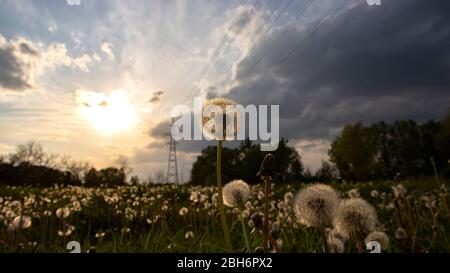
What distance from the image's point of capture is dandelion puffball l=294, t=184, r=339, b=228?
155cm

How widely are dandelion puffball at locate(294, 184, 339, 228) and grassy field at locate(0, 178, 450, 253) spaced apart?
21 cm

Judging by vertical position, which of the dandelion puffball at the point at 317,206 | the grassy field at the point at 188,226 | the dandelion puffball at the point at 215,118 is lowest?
the grassy field at the point at 188,226

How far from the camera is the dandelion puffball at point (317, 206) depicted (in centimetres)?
155

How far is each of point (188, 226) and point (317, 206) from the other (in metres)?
3.18

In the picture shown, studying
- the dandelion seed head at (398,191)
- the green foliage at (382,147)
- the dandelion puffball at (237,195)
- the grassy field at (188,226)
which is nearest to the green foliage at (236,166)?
the grassy field at (188,226)

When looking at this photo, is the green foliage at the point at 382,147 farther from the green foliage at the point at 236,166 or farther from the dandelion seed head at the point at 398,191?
the dandelion seed head at the point at 398,191

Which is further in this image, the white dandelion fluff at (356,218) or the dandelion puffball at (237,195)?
the dandelion puffball at (237,195)

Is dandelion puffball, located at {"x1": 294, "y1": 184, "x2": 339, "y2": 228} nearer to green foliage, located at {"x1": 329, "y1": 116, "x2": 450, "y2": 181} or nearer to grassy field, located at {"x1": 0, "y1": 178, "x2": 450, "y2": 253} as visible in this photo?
grassy field, located at {"x1": 0, "y1": 178, "x2": 450, "y2": 253}

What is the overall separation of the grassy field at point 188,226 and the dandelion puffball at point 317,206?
0.69 ft

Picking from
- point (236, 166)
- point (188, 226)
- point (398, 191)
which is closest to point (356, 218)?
point (398, 191)

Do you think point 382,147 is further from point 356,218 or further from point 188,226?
point 356,218

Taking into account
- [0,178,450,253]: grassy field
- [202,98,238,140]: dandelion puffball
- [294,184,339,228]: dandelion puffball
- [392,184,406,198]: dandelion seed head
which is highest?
[202,98,238,140]: dandelion puffball

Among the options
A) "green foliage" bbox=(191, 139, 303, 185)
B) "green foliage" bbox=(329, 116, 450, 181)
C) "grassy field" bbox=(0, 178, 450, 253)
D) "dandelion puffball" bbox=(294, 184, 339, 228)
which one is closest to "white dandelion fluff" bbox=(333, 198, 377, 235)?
"dandelion puffball" bbox=(294, 184, 339, 228)

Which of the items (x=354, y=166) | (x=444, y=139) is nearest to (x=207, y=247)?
(x=444, y=139)
